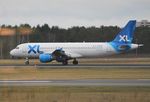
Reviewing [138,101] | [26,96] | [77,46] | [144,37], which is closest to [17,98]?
[26,96]

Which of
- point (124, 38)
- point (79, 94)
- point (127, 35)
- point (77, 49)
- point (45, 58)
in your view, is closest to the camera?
point (79, 94)

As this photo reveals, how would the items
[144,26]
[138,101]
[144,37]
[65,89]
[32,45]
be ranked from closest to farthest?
[138,101] < [65,89] < [32,45] < [144,37] < [144,26]

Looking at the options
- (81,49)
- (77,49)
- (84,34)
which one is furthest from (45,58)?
(84,34)

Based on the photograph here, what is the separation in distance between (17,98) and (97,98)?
4.02m

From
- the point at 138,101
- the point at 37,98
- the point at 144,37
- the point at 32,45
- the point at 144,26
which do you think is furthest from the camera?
the point at 144,26

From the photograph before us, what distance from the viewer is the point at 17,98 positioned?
24.3 metres

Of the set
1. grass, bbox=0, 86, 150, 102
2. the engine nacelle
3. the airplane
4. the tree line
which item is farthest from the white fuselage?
grass, bbox=0, 86, 150, 102

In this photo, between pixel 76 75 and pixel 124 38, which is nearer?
pixel 76 75

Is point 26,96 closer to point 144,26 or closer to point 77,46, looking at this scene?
point 77,46

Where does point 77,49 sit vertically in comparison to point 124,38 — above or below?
below

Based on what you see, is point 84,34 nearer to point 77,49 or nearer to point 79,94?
point 77,49

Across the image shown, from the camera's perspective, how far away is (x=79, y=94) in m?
26.1

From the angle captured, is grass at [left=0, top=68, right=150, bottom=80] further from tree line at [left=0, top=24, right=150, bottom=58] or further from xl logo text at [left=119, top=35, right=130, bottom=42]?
tree line at [left=0, top=24, right=150, bottom=58]

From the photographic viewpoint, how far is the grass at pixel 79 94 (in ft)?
76.8
